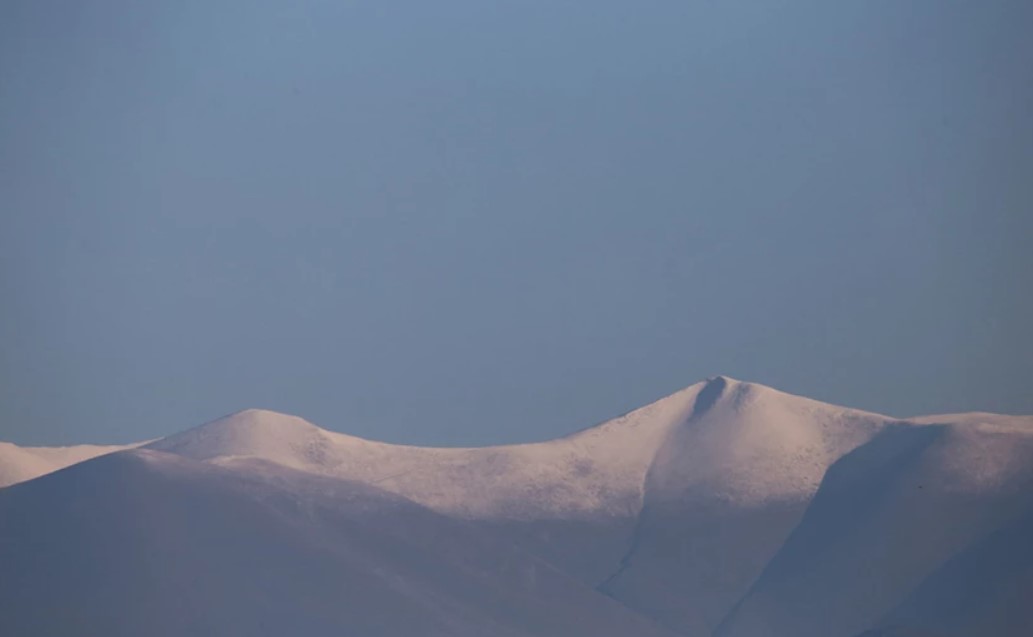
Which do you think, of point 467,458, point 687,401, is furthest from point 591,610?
point 687,401

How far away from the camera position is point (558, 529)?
115250 mm

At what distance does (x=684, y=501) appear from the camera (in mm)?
118562

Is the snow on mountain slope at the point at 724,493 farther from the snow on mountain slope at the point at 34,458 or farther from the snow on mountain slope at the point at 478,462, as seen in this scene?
the snow on mountain slope at the point at 34,458

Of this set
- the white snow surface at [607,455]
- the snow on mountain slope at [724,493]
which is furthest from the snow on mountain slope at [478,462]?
the snow on mountain slope at [724,493]

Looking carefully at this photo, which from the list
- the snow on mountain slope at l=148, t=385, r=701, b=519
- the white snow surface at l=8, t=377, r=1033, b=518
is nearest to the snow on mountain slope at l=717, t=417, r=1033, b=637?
the white snow surface at l=8, t=377, r=1033, b=518

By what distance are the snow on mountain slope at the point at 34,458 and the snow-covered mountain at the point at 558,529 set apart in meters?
0.53

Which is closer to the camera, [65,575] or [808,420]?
[65,575]

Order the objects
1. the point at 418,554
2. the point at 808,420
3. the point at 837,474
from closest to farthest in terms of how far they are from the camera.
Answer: the point at 418,554, the point at 837,474, the point at 808,420

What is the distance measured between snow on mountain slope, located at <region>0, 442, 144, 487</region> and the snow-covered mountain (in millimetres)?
528

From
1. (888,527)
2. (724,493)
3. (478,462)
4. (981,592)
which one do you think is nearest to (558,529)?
(478,462)

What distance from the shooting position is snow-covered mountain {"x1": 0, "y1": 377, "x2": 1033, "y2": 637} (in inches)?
3428

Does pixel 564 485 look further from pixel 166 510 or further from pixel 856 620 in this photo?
pixel 166 510

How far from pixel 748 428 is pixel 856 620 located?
28.8 meters

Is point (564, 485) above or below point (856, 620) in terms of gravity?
above
